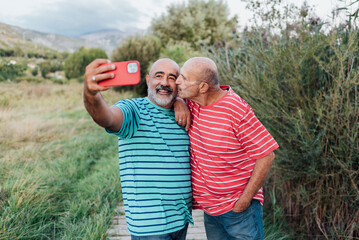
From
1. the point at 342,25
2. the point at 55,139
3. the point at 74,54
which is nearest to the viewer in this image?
the point at 342,25

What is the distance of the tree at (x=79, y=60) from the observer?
647 inches

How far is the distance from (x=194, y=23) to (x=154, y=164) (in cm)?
1963

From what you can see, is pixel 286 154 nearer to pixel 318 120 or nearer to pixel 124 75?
pixel 318 120

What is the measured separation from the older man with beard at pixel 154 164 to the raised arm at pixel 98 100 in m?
0.01

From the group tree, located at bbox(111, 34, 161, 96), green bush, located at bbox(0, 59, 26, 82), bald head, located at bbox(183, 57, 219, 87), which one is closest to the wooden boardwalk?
bald head, located at bbox(183, 57, 219, 87)

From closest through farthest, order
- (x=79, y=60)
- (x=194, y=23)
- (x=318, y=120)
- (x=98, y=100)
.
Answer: (x=98, y=100), (x=318, y=120), (x=79, y=60), (x=194, y=23)

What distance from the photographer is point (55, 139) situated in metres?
7.45

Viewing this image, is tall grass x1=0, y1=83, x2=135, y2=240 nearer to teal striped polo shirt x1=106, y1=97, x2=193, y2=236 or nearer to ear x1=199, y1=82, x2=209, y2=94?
teal striped polo shirt x1=106, y1=97, x2=193, y2=236

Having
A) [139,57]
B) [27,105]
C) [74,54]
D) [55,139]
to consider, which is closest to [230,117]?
[55,139]

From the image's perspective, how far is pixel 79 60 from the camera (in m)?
18.3

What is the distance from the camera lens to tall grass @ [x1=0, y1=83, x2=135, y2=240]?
3188mm

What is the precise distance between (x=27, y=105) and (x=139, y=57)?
955 cm

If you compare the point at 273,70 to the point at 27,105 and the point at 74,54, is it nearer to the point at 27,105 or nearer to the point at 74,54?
the point at 27,105

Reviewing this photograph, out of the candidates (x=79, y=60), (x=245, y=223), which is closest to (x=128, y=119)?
(x=245, y=223)
